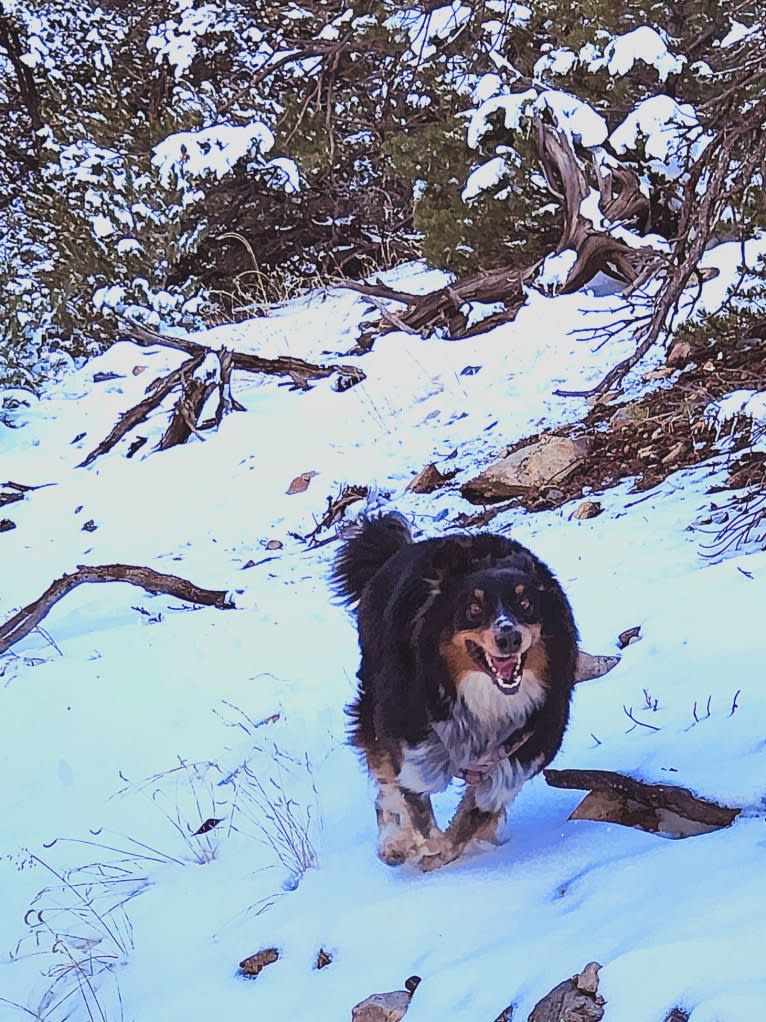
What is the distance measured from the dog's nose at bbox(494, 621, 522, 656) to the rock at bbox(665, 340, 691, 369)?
488 cm

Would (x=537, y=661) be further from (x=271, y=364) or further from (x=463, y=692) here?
(x=271, y=364)

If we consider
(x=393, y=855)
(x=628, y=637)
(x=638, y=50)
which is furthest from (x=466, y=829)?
(x=638, y=50)

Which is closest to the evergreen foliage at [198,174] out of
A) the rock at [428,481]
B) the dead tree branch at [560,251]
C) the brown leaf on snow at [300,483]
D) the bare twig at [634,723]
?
the dead tree branch at [560,251]

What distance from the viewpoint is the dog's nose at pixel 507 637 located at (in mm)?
3121

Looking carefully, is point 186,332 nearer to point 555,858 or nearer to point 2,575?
point 2,575

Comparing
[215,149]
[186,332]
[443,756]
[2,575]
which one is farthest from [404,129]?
[443,756]

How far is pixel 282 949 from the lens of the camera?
3.21m

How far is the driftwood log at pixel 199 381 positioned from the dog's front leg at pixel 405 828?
6.52 meters

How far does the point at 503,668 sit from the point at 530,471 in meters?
3.82

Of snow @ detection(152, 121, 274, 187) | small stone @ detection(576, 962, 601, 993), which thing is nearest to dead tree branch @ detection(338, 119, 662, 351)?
snow @ detection(152, 121, 274, 187)

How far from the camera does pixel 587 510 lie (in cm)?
627

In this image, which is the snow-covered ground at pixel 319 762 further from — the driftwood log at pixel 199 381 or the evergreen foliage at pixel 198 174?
the evergreen foliage at pixel 198 174

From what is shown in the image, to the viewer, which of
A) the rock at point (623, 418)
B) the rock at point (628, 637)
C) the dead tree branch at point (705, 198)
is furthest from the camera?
the rock at point (623, 418)

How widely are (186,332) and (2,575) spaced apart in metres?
7.41
